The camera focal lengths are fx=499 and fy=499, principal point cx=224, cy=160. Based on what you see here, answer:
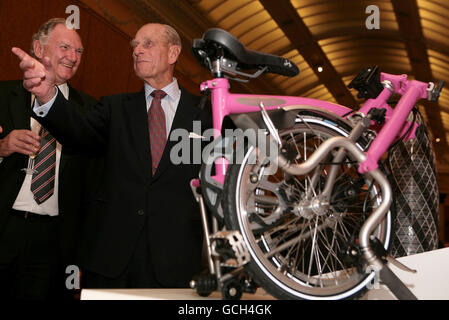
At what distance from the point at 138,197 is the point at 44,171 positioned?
773 mm

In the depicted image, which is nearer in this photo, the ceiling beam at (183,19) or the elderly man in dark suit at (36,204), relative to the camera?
the elderly man in dark suit at (36,204)

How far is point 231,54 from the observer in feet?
5.46

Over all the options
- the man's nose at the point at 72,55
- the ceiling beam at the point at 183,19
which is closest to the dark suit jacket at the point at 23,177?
the man's nose at the point at 72,55

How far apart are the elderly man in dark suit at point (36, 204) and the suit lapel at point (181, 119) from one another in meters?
0.61

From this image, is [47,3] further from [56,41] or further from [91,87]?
[56,41]

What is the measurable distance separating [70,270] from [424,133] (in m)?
2.01

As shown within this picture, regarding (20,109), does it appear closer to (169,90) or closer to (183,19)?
(169,90)

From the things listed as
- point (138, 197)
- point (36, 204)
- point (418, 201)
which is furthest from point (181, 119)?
point (418, 201)

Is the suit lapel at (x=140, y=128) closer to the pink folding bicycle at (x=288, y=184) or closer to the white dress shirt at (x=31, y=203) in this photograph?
the pink folding bicycle at (x=288, y=184)

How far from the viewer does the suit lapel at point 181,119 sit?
2213 mm

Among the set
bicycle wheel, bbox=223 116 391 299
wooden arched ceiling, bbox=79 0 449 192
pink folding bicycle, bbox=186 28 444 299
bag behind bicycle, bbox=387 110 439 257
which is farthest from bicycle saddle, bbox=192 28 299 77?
wooden arched ceiling, bbox=79 0 449 192
